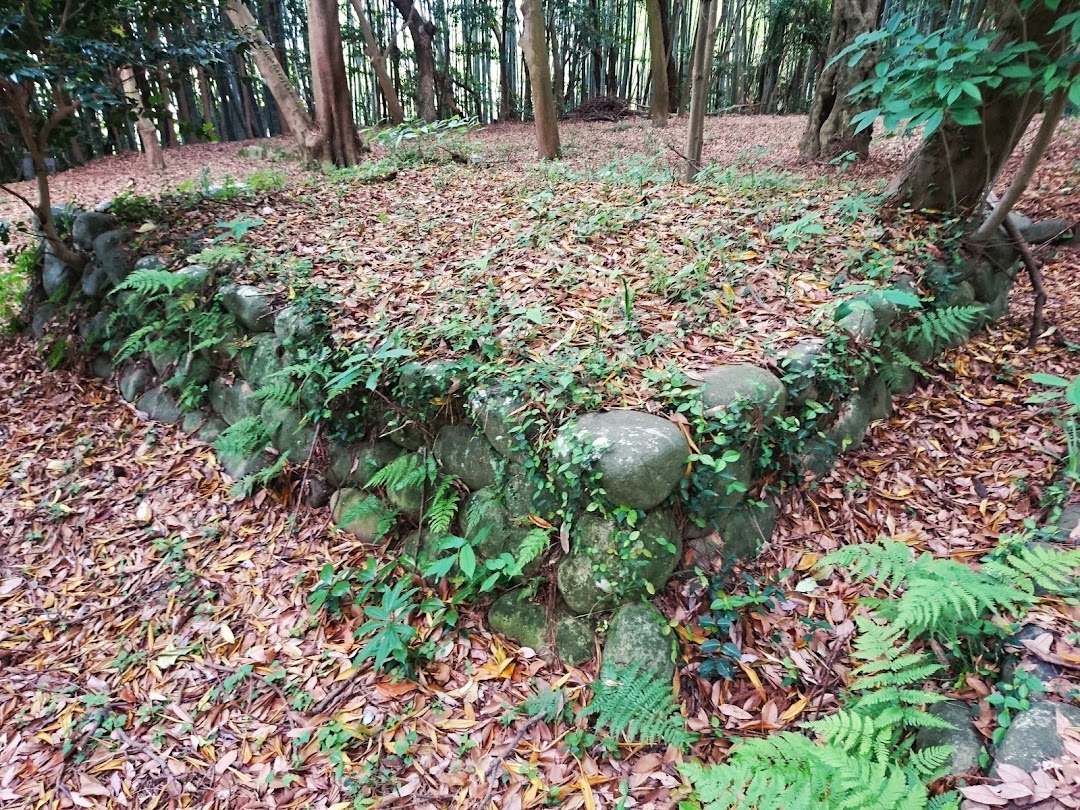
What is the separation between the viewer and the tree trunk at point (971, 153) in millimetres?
3547

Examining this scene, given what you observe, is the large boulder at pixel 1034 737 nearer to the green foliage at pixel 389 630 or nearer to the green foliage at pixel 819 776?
the green foliage at pixel 819 776

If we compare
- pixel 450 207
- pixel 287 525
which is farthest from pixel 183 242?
pixel 287 525

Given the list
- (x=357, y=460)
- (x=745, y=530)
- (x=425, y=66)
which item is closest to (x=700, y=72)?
(x=745, y=530)

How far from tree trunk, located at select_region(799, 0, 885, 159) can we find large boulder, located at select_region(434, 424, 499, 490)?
5945mm

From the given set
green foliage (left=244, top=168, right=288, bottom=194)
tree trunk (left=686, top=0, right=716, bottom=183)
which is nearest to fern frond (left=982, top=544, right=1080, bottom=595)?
tree trunk (left=686, top=0, right=716, bottom=183)

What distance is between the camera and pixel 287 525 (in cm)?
338

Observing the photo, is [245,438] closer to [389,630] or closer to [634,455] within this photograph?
[389,630]

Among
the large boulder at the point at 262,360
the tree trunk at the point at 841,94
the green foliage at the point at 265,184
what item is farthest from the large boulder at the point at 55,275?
the tree trunk at the point at 841,94

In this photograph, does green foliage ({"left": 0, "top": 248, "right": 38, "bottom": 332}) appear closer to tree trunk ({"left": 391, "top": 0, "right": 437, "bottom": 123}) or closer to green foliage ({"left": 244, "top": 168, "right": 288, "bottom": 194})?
green foliage ({"left": 244, "top": 168, "right": 288, "bottom": 194})

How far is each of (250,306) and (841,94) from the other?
6.43m

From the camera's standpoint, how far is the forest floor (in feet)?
7.66

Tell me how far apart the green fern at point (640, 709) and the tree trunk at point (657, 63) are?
1056 cm

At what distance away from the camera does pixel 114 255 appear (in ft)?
15.0

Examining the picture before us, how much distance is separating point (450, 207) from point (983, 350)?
13.0 feet
